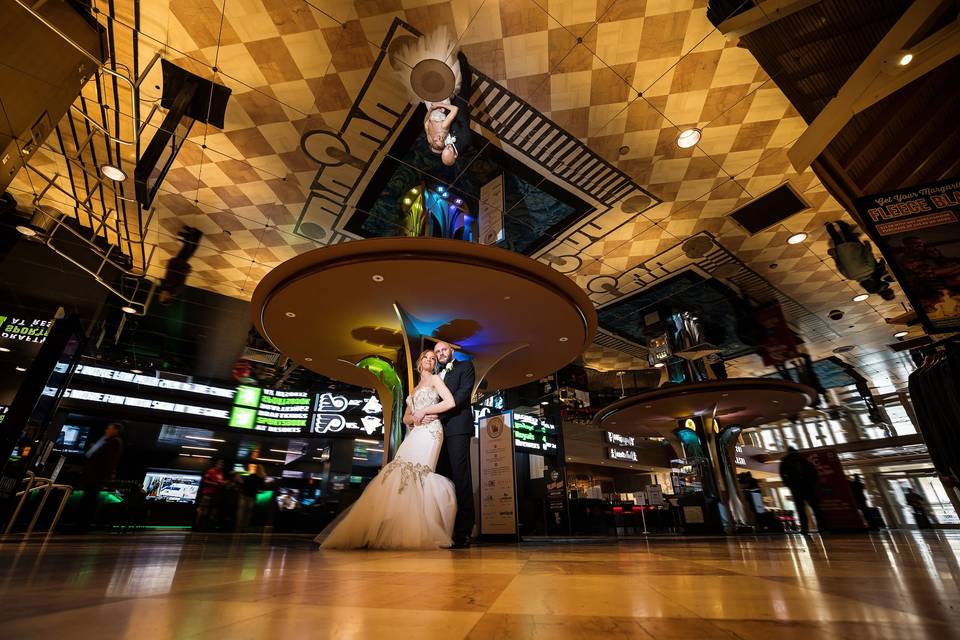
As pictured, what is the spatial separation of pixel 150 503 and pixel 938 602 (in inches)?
637

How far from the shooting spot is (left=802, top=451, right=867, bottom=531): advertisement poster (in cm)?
677

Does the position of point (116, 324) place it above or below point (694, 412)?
above

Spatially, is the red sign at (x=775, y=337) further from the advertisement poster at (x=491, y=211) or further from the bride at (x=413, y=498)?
the bride at (x=413, y=498)

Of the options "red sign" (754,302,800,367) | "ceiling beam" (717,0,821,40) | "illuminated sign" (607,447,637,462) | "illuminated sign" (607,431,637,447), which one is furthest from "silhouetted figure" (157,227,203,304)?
"illuminated sign" (607,447,637,462)

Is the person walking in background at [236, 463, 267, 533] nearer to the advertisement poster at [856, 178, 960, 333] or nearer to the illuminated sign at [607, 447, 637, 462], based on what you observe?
the advertisement poster at [856, 178, 960, 333]

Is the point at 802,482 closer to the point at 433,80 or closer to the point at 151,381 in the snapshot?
the point at 433,80

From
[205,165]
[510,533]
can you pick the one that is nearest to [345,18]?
[205,165]

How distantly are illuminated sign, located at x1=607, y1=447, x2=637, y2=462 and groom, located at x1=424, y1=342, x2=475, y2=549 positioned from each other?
1353 centimetres

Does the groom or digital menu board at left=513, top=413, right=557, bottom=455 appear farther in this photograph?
digital menu board at left=513, top=413, right=557, bottom=455

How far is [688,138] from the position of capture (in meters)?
5.93

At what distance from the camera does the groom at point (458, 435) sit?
4.53 m

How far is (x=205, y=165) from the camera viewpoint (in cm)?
634

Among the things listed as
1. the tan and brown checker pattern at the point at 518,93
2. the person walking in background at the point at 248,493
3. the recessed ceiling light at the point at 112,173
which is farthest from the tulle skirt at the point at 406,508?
the recessed ceiling light at the point at 112,173

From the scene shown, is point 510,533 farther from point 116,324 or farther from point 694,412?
point 116,324
